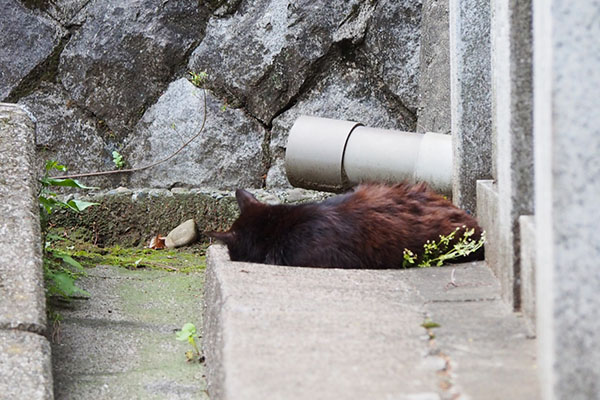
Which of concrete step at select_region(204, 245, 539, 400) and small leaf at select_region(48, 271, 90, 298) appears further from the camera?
small leaf at select_region(48, 271, 90, 298)

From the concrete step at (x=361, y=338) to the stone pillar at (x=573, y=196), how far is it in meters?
0.16

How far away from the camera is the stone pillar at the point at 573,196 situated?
1.18 meters

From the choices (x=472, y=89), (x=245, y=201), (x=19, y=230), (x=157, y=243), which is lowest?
(x=157, y=243)

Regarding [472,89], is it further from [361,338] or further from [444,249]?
[361,338]

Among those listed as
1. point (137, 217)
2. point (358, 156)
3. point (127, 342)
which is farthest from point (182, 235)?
point (127, 342)

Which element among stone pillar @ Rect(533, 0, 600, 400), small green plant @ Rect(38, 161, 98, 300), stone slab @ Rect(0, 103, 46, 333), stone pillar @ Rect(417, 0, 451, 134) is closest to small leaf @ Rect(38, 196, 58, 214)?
small green plant @ Rect(38, 161, 98, 300)

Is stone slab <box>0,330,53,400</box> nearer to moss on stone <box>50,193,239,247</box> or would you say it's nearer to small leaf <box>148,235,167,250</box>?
small leaf <box>148,235,167,250</box>

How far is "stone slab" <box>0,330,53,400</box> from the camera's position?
1.80 m

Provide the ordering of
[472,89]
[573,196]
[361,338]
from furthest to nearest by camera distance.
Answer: [472,89] → [361,338] → [573,196]

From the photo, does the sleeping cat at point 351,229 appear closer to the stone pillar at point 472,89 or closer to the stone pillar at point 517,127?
the stone pillar at point 472,89

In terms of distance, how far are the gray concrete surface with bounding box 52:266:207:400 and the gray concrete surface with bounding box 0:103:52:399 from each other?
0.21 m

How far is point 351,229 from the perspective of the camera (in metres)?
2.67

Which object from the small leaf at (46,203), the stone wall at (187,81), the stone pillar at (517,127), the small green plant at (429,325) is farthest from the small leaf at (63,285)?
the stone wall at (187,81)

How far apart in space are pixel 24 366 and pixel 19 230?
0.61 meters
